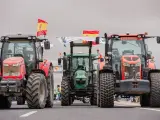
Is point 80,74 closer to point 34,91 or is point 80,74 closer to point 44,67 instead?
point 44,67

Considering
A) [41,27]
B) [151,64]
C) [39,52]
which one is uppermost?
[41,27]

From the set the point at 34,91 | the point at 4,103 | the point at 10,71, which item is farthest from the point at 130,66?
the point at 4,103

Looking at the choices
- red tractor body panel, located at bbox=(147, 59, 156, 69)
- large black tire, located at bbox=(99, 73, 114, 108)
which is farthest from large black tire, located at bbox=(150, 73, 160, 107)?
large black tire, located at bbox=(99, 73, 114, 108)

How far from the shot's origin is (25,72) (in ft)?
58.9

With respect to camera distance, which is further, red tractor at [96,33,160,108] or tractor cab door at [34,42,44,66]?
tractor cab door at [34,42,44,66]

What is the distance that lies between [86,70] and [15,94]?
33.2ft

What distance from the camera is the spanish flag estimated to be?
28977mm

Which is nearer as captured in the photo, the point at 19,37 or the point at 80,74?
the point at 19,37

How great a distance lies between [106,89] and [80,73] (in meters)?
8.76

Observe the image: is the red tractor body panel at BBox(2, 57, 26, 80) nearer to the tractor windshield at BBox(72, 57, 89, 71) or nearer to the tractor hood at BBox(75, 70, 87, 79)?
the tractor hood at BBox(75, 70, 87, 79)

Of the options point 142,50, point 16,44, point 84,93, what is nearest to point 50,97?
point 16,44

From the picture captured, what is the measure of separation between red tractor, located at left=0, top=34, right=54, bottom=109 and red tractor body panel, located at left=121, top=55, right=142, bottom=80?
10.1 feet

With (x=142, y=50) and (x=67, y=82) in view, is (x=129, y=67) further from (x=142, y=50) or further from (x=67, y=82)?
(x=67, y=82)

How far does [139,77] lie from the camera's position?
723 inches
